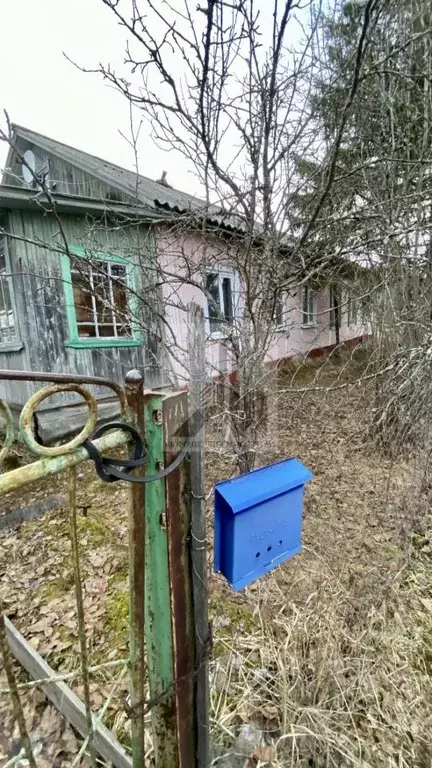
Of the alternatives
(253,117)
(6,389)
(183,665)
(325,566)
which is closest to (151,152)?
(253,117)

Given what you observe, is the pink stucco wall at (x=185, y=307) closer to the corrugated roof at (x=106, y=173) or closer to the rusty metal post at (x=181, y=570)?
the corrugated roof at (x=106, y=173)

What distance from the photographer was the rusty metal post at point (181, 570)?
0.98m

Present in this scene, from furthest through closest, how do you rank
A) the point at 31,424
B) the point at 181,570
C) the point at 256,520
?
the point at 256,520
the point at 181,570
the point at 31,424

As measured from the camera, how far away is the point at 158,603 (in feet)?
3.48

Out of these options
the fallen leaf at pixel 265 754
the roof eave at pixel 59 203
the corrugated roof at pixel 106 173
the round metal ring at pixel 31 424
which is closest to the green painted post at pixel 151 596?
the round metal ring at pixel 31 424

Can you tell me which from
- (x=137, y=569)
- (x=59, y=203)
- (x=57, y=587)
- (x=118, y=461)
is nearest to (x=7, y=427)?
(x=118, y=461)

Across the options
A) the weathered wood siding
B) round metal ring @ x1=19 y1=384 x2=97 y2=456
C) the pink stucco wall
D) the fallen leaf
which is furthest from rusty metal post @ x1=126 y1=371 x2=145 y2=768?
the weathered wood siding

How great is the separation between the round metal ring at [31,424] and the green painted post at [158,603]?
174mm

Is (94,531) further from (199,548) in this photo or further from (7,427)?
(7,427)

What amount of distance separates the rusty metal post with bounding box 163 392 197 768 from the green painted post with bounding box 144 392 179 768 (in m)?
0.02

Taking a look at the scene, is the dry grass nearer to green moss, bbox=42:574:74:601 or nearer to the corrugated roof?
green moss, bbox=42:574:74:601

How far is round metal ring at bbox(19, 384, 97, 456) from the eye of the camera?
67 cm

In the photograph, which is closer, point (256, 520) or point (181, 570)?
point (181, 570)

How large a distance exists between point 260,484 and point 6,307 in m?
6.30
